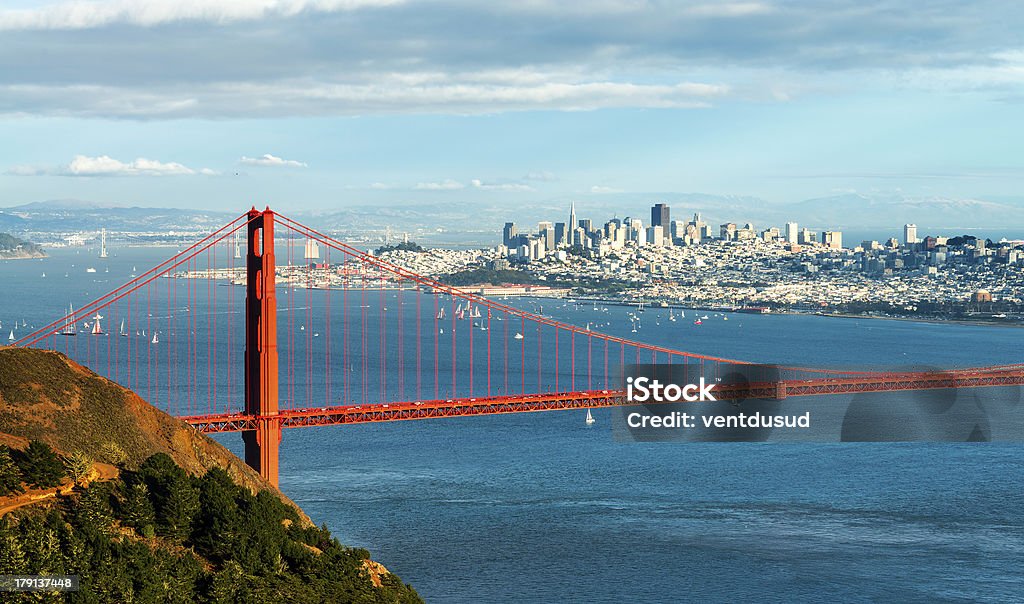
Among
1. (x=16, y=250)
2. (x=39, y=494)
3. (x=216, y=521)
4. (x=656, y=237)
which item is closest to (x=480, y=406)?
(x=216, y=521)

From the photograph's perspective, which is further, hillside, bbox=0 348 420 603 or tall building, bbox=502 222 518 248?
tall building, bbox=502 222 518 248

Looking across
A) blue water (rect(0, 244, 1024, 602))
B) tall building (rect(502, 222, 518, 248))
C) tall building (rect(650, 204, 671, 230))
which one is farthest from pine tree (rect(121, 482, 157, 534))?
tall building (rect(650, 204, 671, 230))

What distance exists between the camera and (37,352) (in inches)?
897

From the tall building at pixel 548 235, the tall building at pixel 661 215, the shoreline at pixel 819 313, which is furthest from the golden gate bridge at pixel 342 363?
the tall building at pixel 661 215

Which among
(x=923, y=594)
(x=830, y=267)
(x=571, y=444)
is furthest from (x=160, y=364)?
(x=830, y=267)

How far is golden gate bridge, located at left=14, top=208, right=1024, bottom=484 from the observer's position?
95.9 feet

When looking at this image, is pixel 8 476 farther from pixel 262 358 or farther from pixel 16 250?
pixel 16 250

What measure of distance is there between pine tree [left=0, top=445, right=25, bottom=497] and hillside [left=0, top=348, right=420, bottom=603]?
0.02m

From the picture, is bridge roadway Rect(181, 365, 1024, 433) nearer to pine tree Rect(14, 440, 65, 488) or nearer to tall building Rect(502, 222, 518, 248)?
pine tree Rect(14, 440, 65, 488)

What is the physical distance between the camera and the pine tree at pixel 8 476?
1708 cm

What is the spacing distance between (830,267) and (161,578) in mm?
118087

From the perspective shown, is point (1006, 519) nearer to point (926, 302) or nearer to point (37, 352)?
point (37, 352)

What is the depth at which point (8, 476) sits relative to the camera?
1725 centimetres

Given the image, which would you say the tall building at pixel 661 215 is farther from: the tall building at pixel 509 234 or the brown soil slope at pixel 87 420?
the brown soil slope at pixel 87 420
